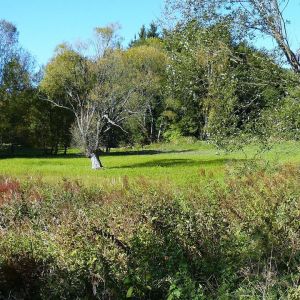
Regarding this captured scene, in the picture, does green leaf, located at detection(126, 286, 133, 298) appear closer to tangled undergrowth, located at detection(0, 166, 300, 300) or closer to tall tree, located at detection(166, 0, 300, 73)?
tangled undergrowth, located at detection(0, 166, 300, 300)

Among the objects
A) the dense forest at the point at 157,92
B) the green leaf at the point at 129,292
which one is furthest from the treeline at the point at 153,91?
the green leaf at the point at 129,292

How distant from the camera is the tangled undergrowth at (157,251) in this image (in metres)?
5.49

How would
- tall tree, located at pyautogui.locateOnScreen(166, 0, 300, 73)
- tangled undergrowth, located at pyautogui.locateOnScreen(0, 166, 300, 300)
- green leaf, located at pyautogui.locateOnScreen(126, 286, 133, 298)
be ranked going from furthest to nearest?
tall tree, located at pyautogui.locateOnScreen(166, 0, 300, 73), tangled undergrowth, located at pyautogui.locateOnScreen(0, 166, 300, 300), green leaf, located at pyautogui.locateOnScreen(126, 286, 133, 298)

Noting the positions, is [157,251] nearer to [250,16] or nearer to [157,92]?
[250,16]

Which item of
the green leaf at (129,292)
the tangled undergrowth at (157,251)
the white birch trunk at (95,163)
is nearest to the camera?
the green leaf at (129,292)

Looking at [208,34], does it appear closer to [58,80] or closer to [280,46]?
[280,46]

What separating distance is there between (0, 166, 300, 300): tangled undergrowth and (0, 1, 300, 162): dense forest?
5580mm

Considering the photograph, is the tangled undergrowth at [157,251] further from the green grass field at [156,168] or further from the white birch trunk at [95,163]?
the white birch trunk at [95,163]

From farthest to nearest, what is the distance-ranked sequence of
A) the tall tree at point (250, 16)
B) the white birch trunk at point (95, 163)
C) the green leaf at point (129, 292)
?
1. the white birch trunk at point (95, 163)
2. the tall tree at point (250, 16)
3. the green leaf at point (129, 292)

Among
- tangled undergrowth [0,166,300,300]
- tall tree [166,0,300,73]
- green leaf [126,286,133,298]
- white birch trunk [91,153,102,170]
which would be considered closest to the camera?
green leaf [126,286,133,298]

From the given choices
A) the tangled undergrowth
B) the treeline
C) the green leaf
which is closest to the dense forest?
the treeline

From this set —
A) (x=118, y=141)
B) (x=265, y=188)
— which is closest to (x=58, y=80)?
(x=265, y=188)

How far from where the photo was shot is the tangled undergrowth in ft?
18.0

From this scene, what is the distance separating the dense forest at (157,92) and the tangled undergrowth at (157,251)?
558 cm
